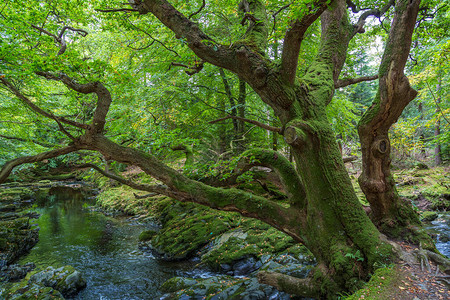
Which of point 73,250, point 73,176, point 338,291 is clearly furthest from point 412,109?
point 73,176

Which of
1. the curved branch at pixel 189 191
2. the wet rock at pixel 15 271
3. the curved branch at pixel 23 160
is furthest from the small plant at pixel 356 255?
the wet rock at pixel 15 271

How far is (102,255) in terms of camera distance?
723 cm

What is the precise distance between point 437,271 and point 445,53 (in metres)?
5.74

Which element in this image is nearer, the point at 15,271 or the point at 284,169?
the point at 284,169

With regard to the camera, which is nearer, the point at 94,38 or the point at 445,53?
the point at 445,53

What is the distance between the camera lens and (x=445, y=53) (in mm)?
6082

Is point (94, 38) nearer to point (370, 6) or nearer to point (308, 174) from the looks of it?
point (370, 6)

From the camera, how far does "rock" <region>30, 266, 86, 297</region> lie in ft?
16.9

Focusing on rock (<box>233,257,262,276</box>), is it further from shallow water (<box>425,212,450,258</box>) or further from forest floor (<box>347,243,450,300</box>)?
shallow water (<box>425,212,450,258</box>)

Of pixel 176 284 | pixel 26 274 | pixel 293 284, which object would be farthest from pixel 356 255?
pixel 26 274

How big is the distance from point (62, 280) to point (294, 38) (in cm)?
640

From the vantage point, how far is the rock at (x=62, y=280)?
16.9 ft

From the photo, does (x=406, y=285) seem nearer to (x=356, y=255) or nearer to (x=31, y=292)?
(x=356, y=255)

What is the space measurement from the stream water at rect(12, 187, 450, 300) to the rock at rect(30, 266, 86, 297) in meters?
0.20
